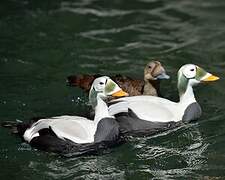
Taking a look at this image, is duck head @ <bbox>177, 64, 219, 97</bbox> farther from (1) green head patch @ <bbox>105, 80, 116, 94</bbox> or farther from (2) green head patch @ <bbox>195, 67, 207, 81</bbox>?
(1) green head patch @ <bbox>105, 80, 116, 94</bbox>

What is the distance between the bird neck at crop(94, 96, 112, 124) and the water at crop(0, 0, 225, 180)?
447mm

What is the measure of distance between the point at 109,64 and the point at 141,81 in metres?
1.38

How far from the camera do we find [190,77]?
8.72 metres

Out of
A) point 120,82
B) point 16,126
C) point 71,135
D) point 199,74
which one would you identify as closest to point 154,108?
point 199,74

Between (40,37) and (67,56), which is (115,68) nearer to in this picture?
(67,56)

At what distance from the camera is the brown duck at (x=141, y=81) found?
9.02m

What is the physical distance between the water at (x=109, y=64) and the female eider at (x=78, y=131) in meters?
0.13

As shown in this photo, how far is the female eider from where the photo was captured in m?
7.79

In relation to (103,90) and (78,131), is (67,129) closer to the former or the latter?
(78,131)

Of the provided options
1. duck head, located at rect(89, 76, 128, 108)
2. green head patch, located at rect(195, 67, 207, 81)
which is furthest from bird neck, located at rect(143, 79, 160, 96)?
duck head, located at rect(89, 76, 128, 108)

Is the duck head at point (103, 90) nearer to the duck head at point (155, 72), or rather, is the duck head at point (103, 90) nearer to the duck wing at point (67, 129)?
the duck wing at point (67, 129)

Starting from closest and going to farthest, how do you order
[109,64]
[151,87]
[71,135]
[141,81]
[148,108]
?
[71,135]
[148,108]
[151,87]
[141,81]
[109,64]

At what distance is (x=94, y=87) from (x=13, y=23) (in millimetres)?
4636

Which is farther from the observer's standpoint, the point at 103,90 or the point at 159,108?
the point at 159,108
